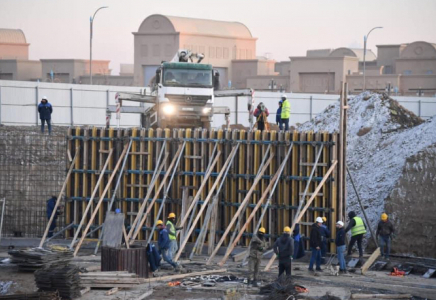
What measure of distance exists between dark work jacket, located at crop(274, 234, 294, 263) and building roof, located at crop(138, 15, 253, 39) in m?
A: 55.5

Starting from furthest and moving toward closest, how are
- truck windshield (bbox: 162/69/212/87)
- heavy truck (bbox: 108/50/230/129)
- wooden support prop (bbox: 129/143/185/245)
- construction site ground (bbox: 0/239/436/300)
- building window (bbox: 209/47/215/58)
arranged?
1. building window (bbox: 209/47/215/58)
2. truck windshield (bbox: 162/69/212/87)
3. heavy truck (bbox: 108/50/230/129)
4. wooden support prop (bbox: 129/143/185/245)
5. construction site ground (bbox: 0/239/436/300)

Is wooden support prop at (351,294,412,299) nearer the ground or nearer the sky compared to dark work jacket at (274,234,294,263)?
nearer the ground

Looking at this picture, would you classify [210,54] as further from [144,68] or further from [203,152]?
[203,152]

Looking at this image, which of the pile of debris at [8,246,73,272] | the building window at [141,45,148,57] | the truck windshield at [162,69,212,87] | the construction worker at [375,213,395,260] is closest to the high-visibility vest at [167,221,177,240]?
the pile of debris at [8,246,73,272]

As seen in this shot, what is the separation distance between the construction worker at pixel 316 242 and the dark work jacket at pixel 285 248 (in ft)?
6.35

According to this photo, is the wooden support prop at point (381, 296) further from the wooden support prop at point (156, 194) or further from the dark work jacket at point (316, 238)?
the wooden support prop at point (156, 194)

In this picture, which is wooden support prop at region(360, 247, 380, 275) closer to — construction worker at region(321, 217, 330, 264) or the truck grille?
construction worker at region(321, 217, 330, 264)

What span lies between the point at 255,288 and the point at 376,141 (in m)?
13.7

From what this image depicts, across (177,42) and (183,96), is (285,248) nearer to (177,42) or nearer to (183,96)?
(183,96)

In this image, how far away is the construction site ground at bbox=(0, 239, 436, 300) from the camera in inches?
803

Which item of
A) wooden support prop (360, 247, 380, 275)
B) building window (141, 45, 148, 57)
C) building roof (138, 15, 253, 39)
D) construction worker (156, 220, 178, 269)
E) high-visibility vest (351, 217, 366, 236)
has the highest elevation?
building roof (138, 15, 253, 39)

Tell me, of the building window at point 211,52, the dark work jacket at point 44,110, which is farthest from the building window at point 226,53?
the dark work jacket at point 44,110

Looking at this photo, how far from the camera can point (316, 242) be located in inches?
922

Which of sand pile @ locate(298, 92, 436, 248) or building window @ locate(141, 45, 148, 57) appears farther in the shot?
building window @ locate(141, 45, 148, 57)
